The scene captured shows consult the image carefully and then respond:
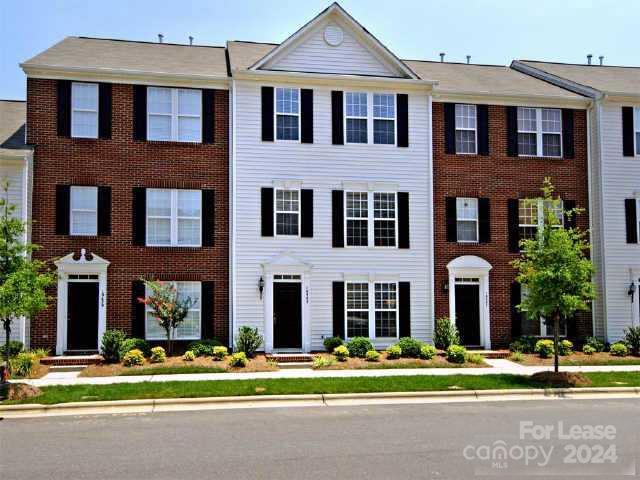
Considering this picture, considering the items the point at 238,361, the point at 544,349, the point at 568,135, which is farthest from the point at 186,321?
the point at 568,135

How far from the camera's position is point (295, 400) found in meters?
13.9

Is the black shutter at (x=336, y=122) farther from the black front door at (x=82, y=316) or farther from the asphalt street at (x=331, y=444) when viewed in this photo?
the asphalt street at (x=331, y=444)

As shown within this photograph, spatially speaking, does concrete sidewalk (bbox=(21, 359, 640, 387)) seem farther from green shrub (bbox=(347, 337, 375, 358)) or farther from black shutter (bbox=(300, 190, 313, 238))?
black shutter (bbox=(300, 190, 313, 238))

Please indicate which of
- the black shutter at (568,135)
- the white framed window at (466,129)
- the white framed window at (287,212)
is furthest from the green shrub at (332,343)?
the black shutter at (568,135)

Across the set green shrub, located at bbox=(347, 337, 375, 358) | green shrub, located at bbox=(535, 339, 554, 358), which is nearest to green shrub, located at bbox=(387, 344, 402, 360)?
green shrub, located at bbox=(347, 337, 375, 358)

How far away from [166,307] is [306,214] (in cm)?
546

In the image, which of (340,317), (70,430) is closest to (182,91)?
(340,317)

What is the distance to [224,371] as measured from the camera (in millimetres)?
17375

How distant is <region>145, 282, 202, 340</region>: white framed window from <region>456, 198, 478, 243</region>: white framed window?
9.26m

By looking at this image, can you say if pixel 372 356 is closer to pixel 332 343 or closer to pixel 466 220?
pixel 332 343

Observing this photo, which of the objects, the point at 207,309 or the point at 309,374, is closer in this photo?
the point at 309,374

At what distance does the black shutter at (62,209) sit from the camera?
65.9ft

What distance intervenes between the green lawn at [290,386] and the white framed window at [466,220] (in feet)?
22.9

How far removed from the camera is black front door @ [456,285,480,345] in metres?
22.4
